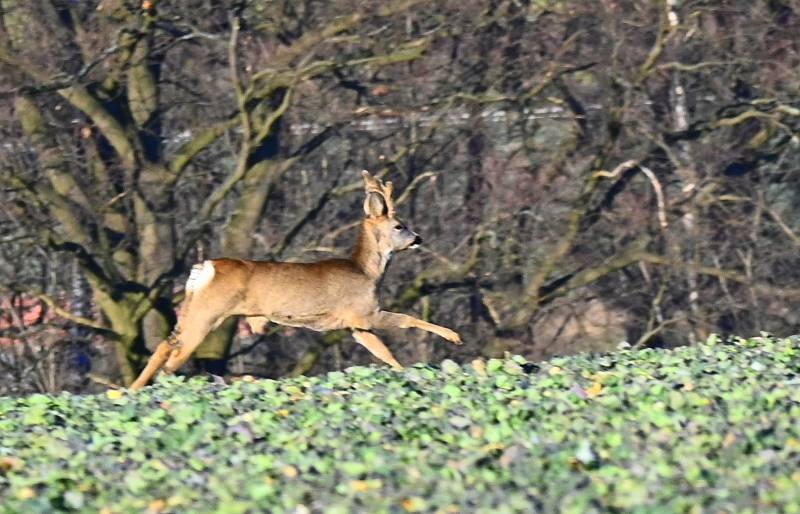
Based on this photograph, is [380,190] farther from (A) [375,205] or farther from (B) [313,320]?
(B) [313,320]

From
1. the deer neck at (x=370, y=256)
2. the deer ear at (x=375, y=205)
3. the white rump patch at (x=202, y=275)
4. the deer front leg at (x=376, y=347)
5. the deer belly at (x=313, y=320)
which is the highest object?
the deer ear at (x=375, y=205)

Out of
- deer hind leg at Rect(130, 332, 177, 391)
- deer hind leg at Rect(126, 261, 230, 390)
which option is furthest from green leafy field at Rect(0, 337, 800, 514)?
deer hind leg at Rect(126, 261, 230, 390)

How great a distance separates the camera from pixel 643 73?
18.9 m

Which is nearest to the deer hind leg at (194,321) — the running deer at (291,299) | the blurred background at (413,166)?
the running deer at (291,299)

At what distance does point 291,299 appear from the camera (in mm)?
12695

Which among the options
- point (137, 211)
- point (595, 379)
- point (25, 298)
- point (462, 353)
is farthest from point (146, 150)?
point (595, 379)

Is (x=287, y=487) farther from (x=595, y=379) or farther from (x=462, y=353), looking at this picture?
(x=462, y=353)

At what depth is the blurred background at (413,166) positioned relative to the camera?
18.5m

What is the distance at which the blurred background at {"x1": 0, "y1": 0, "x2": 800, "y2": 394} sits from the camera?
18.5 metres

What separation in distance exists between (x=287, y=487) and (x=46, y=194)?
1241cm

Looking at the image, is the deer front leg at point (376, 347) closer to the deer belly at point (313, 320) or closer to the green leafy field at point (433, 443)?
the deer belly at point (313, 320)

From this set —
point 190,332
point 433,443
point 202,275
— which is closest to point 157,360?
point 190,332

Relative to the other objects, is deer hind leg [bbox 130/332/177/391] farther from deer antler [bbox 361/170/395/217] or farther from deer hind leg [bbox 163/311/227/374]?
deer antler [bbox 361/170/395/217]

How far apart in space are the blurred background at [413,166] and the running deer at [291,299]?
5.19 metres
